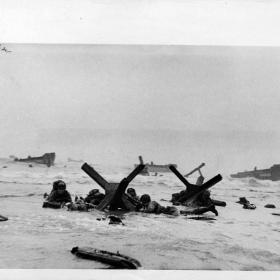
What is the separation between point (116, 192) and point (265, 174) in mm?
889

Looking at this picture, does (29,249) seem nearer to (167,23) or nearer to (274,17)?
(167,23)

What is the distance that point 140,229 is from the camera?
237cm

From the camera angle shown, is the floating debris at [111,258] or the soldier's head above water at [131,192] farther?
the soldier's head above water at [131,192]

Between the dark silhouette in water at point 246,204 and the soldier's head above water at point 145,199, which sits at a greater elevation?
the dark silhouette in water at point 246,204

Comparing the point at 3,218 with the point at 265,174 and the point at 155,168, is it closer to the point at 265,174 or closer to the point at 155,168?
the point at 155,168

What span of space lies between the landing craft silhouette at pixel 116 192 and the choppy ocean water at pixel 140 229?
0.03 metres

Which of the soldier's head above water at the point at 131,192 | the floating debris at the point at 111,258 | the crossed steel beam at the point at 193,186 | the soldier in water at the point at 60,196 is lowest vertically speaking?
the floating debris at the point at 111,258

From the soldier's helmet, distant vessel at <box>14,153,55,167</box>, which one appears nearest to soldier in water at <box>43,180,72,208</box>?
distant vessel at <box>14,153,55,167</box>

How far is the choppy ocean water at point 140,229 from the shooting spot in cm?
229

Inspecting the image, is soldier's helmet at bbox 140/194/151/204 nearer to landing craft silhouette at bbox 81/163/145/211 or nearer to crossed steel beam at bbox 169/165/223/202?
landing craft silhouette at bbox 81/163/145/211

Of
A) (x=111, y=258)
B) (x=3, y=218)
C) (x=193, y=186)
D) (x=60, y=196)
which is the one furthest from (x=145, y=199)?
(x=3, y=218)

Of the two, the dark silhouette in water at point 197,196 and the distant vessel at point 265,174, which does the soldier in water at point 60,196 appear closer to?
the dark silhouette in water at point 197,196

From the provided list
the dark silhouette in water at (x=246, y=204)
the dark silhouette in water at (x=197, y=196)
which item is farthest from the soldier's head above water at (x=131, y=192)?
the dark silhouette in water at (x=246, y=204)

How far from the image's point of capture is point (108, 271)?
7.41ft
